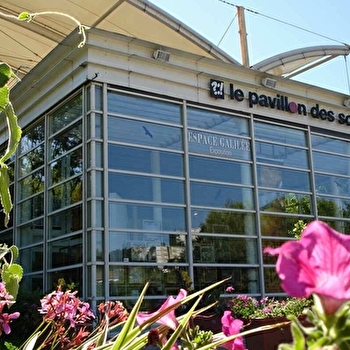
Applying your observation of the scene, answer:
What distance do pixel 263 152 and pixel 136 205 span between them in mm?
3682

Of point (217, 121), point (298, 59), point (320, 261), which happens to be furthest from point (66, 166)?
point (320, 261)

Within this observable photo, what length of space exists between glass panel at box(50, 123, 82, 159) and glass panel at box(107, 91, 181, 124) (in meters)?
0.84

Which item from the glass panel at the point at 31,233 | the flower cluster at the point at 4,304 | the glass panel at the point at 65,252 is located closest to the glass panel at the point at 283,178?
the glass panel at the point at 65,252

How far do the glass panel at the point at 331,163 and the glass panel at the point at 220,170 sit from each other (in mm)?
2241

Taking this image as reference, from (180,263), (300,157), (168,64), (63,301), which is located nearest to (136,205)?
(180,263)

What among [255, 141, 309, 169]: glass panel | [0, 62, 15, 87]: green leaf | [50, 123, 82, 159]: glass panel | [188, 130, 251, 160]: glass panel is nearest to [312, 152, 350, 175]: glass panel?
[255, 141, 309, 169]: glass panel

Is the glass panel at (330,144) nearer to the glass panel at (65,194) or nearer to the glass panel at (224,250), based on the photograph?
the glass panel at (224,250)

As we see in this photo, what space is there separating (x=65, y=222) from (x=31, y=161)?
2630 mm

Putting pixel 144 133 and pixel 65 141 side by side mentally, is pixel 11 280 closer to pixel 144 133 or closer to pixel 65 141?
pixel 144 133

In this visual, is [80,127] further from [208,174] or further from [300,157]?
[300,157]

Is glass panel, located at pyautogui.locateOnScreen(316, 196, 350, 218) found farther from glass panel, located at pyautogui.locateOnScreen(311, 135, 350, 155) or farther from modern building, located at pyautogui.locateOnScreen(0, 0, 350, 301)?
glass panel, located at pyautogui.locateOnScreen(311, 135, 350, 155)

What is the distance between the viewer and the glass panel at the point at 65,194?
10.3 meters

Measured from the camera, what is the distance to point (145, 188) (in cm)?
1046

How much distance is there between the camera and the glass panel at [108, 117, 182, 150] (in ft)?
34.1
